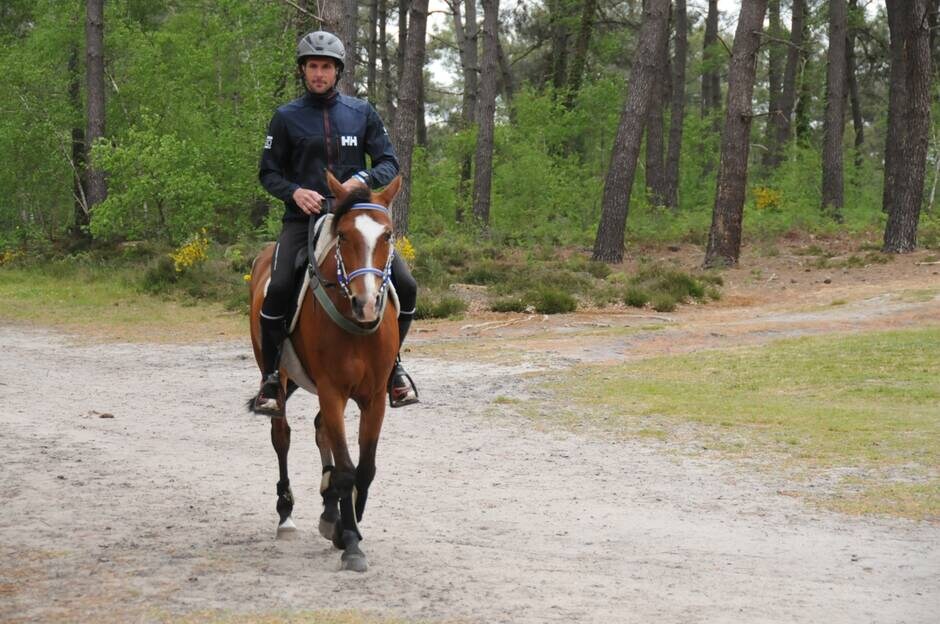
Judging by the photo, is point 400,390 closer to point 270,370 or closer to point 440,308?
point 270,370

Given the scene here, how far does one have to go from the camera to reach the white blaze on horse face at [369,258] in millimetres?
6469

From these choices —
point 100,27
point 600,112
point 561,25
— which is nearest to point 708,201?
point 600,112

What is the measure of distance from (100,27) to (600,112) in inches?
719

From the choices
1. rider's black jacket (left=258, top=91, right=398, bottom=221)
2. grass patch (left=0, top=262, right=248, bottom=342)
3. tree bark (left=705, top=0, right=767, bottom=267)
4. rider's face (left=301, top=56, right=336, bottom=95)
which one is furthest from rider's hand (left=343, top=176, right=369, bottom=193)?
tree bark (left=705, top=0, right=767, bottom=267)

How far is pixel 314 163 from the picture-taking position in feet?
25.0

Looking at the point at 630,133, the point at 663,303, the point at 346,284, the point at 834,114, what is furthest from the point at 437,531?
the point at 834,114

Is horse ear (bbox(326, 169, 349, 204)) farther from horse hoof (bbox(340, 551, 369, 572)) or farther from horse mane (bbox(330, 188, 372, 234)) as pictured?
horse hoof (bbox(340, 551, 369, 572))

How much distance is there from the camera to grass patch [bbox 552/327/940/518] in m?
10.0

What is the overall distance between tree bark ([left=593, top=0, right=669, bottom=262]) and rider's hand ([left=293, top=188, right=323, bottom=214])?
2053cm

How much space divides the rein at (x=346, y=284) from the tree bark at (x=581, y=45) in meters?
38.1

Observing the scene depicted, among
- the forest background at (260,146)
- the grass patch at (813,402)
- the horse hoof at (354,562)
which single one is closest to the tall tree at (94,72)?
the forest background at (260,146)

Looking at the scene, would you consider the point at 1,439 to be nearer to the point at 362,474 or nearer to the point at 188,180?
the point at 362,474

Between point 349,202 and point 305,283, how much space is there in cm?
66

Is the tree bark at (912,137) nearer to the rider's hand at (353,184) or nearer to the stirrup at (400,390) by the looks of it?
the stirrup at (400,390)
